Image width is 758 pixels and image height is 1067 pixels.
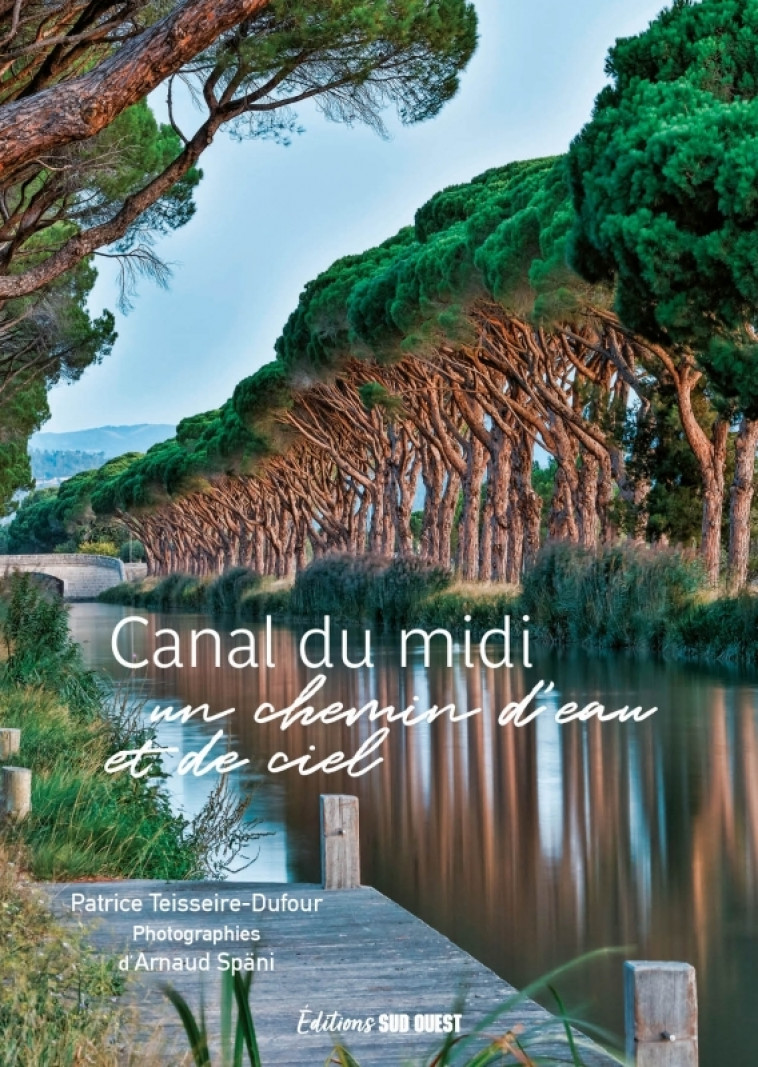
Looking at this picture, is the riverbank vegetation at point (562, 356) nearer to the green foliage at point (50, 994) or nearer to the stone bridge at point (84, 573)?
the green foliage at point (50, 994)

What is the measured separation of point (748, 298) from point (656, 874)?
949 centimetres

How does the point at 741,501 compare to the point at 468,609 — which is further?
the point at 468,609

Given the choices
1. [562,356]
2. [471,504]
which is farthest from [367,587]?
[562,356]

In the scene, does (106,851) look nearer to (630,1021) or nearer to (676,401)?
(630,1021)

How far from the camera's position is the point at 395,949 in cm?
649

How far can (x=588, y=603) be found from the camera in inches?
1137

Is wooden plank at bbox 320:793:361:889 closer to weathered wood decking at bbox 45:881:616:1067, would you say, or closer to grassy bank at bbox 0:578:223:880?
weathered wood decking at bbox 45:881:616:1067

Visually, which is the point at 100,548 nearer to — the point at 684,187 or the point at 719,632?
the point at 719,632

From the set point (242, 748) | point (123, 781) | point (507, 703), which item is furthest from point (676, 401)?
point (123, 781)

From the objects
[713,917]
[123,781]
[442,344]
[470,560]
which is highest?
[442,344]

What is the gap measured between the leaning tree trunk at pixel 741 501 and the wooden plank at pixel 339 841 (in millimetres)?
18677

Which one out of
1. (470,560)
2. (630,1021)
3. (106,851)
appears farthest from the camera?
(470,560)

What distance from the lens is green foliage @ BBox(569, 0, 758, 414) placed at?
704 inches

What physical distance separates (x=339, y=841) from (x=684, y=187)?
40.2ft
